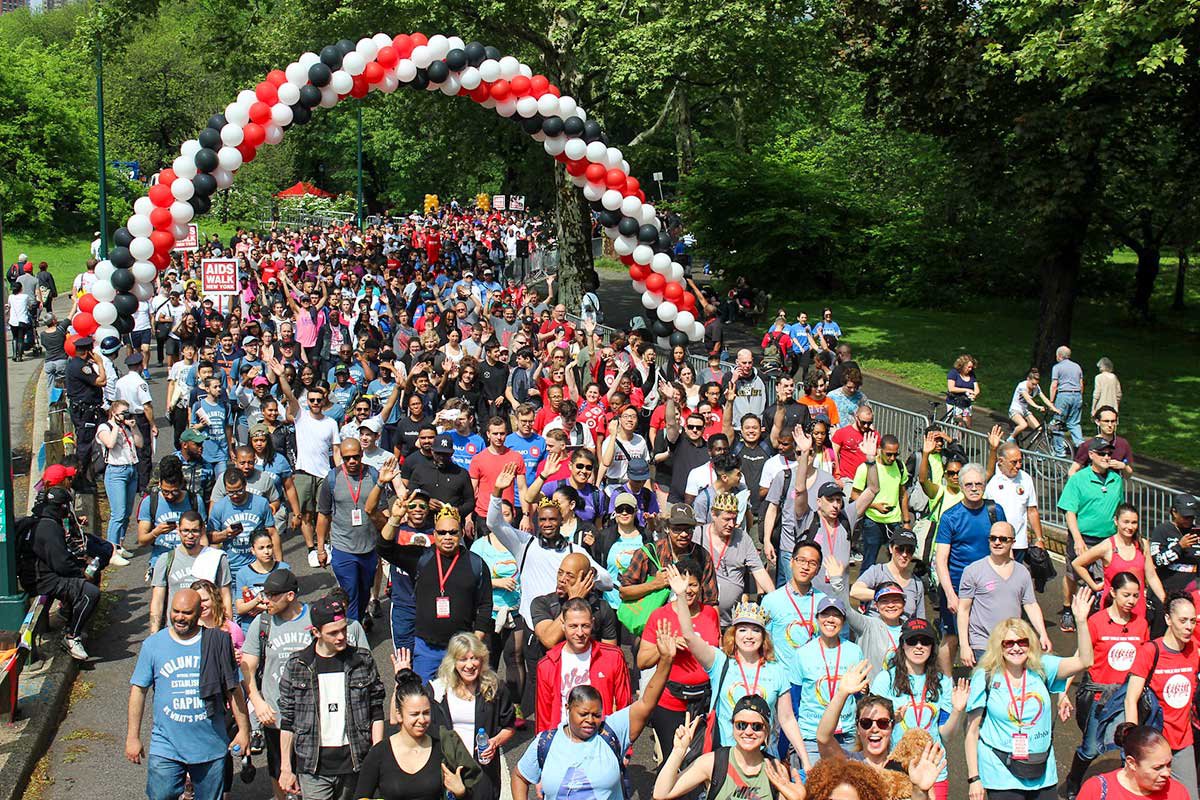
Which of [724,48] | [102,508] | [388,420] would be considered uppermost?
[724,48]

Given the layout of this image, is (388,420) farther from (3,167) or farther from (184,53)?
(184,53)

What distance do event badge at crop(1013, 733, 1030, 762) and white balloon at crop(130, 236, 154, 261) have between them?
12.2 m

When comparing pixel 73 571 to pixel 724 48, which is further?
pixel 724 48

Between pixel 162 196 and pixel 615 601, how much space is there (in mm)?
10276

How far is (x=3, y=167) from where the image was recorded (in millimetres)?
46125

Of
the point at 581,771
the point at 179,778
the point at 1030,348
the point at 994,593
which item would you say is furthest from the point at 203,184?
the point at 1030,348

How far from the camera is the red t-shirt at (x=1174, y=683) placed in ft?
23.9

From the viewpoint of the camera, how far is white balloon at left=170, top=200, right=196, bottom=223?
16.1 m

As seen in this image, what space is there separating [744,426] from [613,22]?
54.4ft

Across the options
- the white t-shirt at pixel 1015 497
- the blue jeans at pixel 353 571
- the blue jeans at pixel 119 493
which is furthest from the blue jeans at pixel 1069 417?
the blue jeans at pixel 119 493

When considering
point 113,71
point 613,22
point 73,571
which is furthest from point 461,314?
point 113,71

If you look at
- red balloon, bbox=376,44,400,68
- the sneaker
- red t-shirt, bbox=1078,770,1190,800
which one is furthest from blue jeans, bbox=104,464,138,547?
red t-shirt, bbox=1078,770,1190,800

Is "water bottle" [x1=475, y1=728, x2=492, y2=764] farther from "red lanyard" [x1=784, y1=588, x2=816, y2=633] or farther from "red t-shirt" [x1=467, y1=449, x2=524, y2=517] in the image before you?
"red t-shirt" [x1=467, y1=449, x2=524, y2=517]

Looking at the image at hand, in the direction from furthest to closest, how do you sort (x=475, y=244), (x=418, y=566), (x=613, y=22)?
(x=475, y=244) < (x=613, y=22) < (x=418, y=566)
